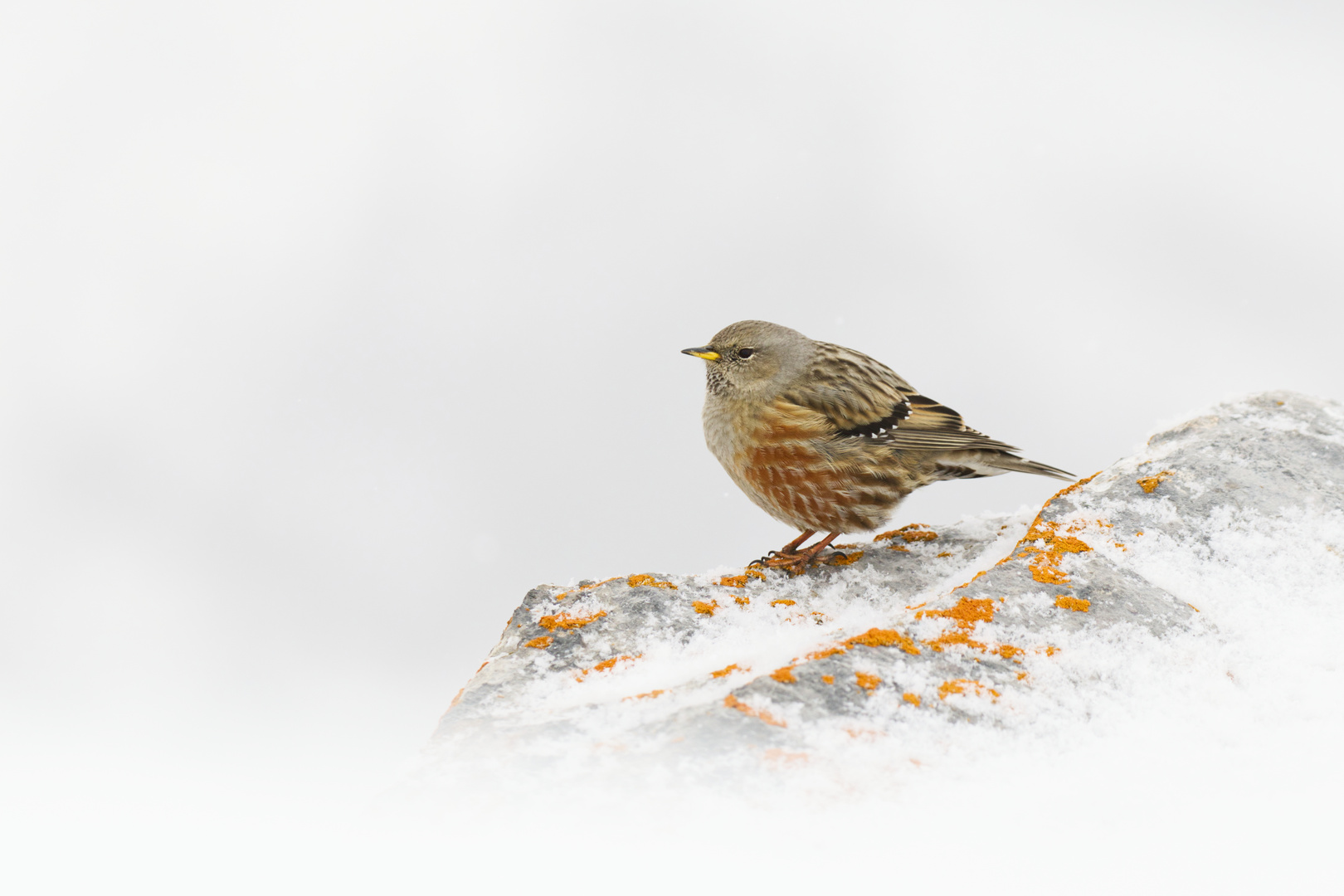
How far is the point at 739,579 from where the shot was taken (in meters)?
5.43

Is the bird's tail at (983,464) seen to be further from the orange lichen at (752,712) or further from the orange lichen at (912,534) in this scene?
the orange lichen at (752,712)

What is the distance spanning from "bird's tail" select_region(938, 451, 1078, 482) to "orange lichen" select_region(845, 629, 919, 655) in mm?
2869

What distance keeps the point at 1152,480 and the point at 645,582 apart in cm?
284

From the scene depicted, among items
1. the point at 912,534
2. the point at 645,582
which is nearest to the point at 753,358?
the point at 912,534

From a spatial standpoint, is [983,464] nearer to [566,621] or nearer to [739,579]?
[739,579]

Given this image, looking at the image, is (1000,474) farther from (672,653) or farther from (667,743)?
(667,743)

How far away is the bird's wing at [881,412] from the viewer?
633cm

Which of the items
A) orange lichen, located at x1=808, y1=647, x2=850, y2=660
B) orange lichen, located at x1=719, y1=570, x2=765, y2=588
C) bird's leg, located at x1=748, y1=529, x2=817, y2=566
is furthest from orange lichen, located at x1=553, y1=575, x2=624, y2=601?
orange lichen, located at x1=808, y1=647, x2=850, y2=660

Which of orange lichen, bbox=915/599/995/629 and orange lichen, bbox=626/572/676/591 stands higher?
Answer: orange lichen, bbox=626/572/676/591

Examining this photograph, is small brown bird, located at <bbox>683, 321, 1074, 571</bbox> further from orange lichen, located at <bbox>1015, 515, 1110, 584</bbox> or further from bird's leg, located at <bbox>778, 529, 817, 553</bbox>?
orange lichen, located at <bbox>1015, 515, 1110, 584</bbox>

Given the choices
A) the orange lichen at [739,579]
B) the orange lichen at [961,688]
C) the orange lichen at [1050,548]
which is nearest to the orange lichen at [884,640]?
the orange lichen at [961,688]

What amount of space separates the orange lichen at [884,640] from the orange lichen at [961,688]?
0.21 metres

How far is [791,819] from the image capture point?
2.85 m

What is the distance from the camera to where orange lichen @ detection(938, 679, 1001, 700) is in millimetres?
3451
